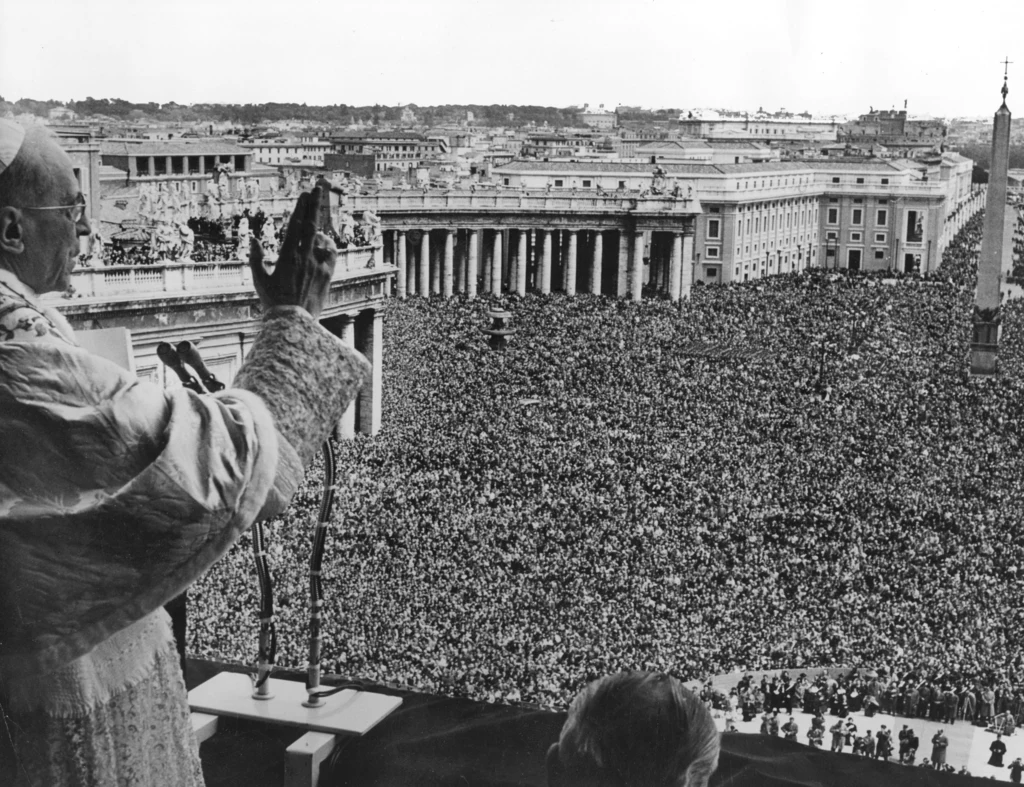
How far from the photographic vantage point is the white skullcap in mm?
2645

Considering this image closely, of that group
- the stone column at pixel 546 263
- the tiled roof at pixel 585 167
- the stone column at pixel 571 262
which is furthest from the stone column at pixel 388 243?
the tiled roof at pixel 585 167

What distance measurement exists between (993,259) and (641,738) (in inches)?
2067

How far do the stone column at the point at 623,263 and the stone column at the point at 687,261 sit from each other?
311 cm

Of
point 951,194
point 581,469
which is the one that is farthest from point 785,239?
point 581,469

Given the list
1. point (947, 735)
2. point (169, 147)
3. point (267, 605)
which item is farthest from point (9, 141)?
point (169, 147)

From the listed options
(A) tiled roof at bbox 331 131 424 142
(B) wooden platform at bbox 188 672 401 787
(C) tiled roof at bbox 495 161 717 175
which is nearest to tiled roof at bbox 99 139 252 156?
(C) tiled roof at bbox 495 161 717 175

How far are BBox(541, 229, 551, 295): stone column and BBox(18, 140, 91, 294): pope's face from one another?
72113 millimetres

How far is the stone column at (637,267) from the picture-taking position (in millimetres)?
75562

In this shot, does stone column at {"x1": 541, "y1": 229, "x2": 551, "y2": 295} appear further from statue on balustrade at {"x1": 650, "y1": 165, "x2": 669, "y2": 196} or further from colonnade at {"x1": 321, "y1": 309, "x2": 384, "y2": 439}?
colonnade at {"x1": 321, "y1": 309, "x2": 384, "y2": 439}

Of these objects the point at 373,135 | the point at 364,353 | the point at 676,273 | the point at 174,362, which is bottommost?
the point at 676,273

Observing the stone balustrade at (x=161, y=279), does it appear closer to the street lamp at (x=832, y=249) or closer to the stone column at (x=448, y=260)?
the stone column at (x=448, y=260)

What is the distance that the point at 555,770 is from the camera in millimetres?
3084

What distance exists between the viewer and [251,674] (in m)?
6.67

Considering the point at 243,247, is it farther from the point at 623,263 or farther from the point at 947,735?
the point at 623,263
